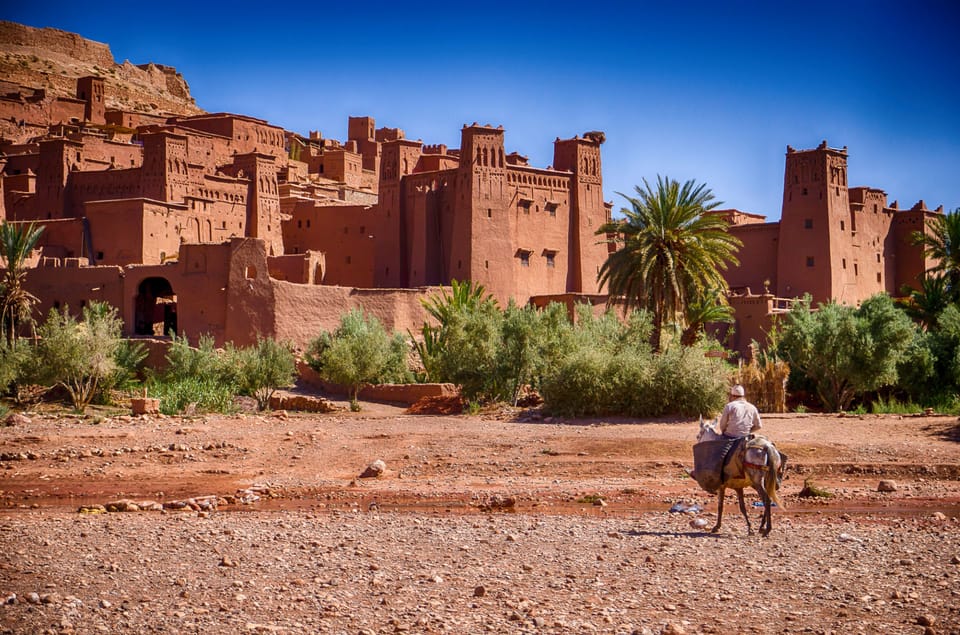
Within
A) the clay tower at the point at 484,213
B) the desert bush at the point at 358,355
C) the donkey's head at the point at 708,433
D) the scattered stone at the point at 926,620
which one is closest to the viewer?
the scattered stone at the point at 926,620

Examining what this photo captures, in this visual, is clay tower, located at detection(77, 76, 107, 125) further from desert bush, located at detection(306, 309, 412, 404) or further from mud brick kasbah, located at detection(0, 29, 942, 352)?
desert bush, located at detection(306, 309, 412, 404)

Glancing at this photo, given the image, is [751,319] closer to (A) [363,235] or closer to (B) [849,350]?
(B) [849,350]

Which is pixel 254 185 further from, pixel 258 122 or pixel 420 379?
pixel 420 379

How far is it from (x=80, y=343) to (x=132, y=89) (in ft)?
174

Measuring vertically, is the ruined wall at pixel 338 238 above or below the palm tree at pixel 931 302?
above

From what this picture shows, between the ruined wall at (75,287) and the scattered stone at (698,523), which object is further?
the ruined wall at (75,287)

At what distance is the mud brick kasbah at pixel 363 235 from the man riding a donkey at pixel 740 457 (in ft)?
81.6

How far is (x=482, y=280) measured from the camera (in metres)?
40.9

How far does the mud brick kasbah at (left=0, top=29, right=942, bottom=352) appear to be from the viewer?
3650 cm

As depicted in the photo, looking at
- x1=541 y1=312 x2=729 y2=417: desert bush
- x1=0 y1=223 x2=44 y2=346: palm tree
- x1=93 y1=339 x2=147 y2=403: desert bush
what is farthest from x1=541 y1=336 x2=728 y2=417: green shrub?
x1=0 y1=223 x2=44 y2=346: palm tree

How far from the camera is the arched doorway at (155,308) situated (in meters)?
38.0

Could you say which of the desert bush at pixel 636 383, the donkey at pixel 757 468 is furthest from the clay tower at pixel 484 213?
the donkey at pixel 757 468

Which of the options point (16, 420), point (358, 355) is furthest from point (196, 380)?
point (16, 420)

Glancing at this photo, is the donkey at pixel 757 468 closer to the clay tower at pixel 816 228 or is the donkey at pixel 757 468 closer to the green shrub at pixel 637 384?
the green shrub at pixel 637 384
